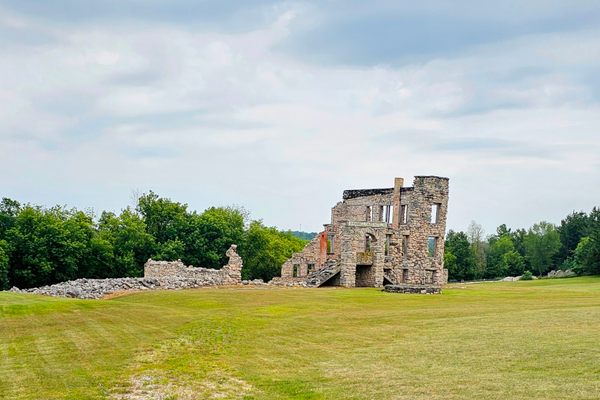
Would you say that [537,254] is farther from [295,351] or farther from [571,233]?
[295,351]

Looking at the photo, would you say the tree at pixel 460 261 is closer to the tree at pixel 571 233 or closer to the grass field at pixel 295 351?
the tree at pixel 571 233

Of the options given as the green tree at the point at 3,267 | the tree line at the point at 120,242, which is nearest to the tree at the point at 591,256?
the tree line at the point at 120,242

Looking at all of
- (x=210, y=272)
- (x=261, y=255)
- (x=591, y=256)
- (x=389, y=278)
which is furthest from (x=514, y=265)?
(x=210, y=272)

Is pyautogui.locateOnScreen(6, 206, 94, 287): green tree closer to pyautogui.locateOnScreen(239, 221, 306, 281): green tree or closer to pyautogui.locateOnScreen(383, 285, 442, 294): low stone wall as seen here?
pyautogui.locateOnScreen(239, 221, 306, 281): green tree

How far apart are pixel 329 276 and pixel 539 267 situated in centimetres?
7572

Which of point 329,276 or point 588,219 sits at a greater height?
point 588,219

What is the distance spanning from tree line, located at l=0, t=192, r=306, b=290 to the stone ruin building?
588 inches

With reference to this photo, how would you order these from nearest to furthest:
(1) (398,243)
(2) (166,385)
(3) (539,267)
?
(2) (166,385) < (1) (398,243) < (3) (539,267)

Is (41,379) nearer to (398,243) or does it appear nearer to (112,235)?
(398,243)

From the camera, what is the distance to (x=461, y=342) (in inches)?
851

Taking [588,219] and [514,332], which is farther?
[588,219]

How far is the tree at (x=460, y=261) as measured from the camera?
104938mm

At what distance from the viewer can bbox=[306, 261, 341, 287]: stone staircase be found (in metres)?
52.2

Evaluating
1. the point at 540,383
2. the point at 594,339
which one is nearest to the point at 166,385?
the point at 540,383
